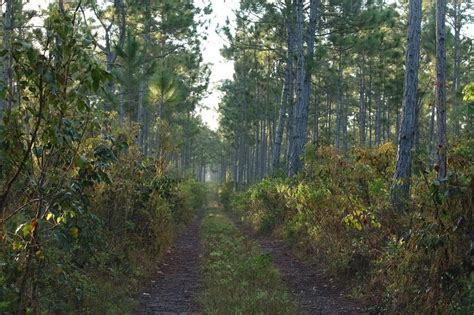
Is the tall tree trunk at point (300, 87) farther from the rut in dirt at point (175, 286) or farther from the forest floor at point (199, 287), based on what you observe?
the rut in dirt at point (175, 286)

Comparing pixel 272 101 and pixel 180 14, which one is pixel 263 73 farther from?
pixel 180 14

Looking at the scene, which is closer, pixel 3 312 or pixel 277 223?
pixel 3 312

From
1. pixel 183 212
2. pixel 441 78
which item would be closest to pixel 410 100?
pixel 441 78

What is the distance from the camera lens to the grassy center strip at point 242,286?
588 centimetres

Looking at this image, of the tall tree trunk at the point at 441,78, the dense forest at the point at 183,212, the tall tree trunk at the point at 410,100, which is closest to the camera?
the dense forest at the point at 183,212

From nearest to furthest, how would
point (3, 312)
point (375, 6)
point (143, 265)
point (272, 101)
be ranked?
point (3, 312) → point (143, 265) → point (375, 6) → point (272, 101)

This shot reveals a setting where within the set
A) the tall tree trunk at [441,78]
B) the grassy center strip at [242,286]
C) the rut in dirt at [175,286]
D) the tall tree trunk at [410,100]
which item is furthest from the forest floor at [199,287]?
the tall tree trunk at [441,78]

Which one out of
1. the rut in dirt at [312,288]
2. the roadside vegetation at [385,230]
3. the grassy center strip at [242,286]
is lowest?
the rut in dirt at [312,288]

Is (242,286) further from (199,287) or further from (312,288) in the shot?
(312,288)

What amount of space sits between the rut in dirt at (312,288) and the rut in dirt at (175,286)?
147 cm

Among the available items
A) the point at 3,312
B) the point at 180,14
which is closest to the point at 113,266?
the point at 3,312

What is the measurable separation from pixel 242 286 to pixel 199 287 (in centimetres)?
94

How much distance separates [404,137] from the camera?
308 inches

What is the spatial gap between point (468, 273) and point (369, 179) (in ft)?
12.6
